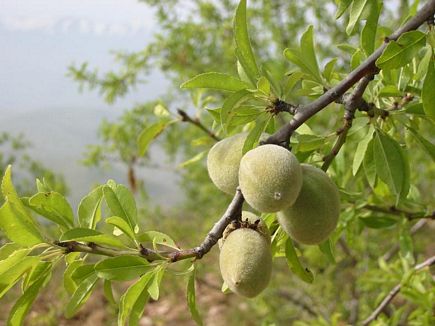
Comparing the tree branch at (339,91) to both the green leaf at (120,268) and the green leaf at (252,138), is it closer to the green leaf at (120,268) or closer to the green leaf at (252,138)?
the green leaf at (252,138)

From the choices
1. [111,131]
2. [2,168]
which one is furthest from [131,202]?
[2,168]

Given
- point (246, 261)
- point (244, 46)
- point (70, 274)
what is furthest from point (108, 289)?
point (244, 46)

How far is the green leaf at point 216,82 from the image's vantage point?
94 cm

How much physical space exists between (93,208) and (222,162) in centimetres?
28

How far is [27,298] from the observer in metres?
0.92

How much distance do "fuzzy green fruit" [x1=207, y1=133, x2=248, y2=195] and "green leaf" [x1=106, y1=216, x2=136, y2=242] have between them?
0.18 meters

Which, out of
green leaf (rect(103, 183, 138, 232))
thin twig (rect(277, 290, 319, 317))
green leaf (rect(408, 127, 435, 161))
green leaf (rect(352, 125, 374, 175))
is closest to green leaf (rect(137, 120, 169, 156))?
green leaf (rect(103, 183, 138, 232))

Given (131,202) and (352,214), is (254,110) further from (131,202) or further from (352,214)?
(352,214)

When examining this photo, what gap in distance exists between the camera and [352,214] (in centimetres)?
153

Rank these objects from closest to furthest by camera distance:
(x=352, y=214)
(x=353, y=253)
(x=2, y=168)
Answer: (x=352, y=214)
(x=353, y=253)
(x=2, y=168)

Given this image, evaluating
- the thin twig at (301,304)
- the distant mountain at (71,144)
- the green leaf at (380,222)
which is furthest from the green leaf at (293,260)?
the distant mountain at (71,144)

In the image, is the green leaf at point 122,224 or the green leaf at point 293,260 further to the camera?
the green leaf at point 293,260

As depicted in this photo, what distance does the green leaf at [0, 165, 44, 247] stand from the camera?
34.4 inches

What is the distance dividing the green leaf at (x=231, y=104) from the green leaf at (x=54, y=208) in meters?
0.33
